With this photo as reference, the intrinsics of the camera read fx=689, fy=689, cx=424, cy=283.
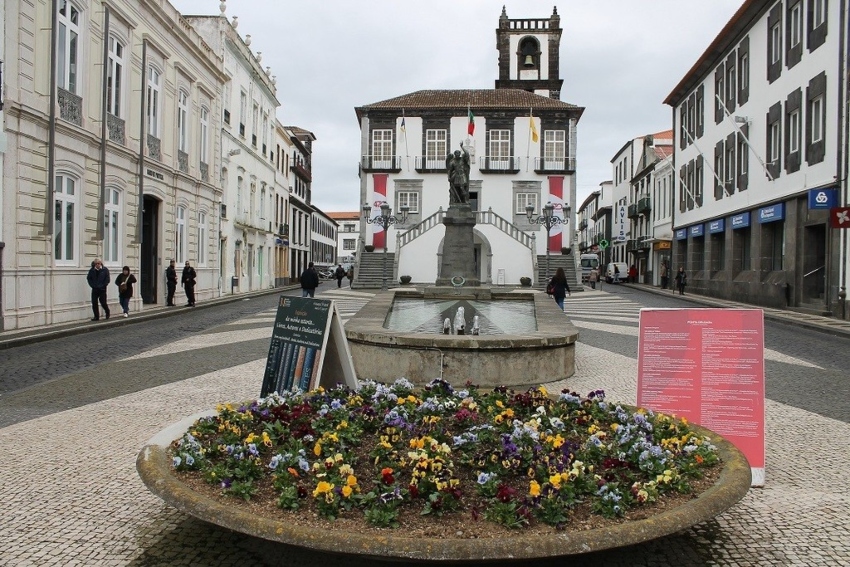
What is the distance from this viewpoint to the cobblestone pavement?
Answer: 11.4 ft

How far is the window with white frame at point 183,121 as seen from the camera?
23453 mm

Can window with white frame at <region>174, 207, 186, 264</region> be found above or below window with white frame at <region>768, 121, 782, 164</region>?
below

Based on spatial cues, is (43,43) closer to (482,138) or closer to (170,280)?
(170,280)

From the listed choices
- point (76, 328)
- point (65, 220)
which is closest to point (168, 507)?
point (76, 328)

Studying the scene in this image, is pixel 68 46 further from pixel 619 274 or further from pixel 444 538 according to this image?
pixel 619 274

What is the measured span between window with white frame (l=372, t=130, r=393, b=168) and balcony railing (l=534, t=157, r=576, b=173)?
926 centimetres

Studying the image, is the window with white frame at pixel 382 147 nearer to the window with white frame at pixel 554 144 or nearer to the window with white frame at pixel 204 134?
the window with white frame at pixel 554 144

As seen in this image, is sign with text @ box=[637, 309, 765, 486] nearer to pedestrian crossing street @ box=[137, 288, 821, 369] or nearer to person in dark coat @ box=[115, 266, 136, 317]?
pedestrian crossing street @ box=[137, 288, 821, 369]

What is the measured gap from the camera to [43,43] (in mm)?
14633

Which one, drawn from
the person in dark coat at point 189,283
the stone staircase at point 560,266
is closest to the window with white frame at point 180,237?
the person in dark coat at point 189,283

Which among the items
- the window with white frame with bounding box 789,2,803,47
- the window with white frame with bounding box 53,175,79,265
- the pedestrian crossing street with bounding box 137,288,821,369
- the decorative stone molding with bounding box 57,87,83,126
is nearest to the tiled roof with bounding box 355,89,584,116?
the window with white frame with bounding box 789,2,803,47

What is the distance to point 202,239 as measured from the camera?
87.0ft

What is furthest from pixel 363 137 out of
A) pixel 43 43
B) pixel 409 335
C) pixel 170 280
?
pixel 409 335

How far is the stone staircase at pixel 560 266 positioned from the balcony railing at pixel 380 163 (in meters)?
10.6
